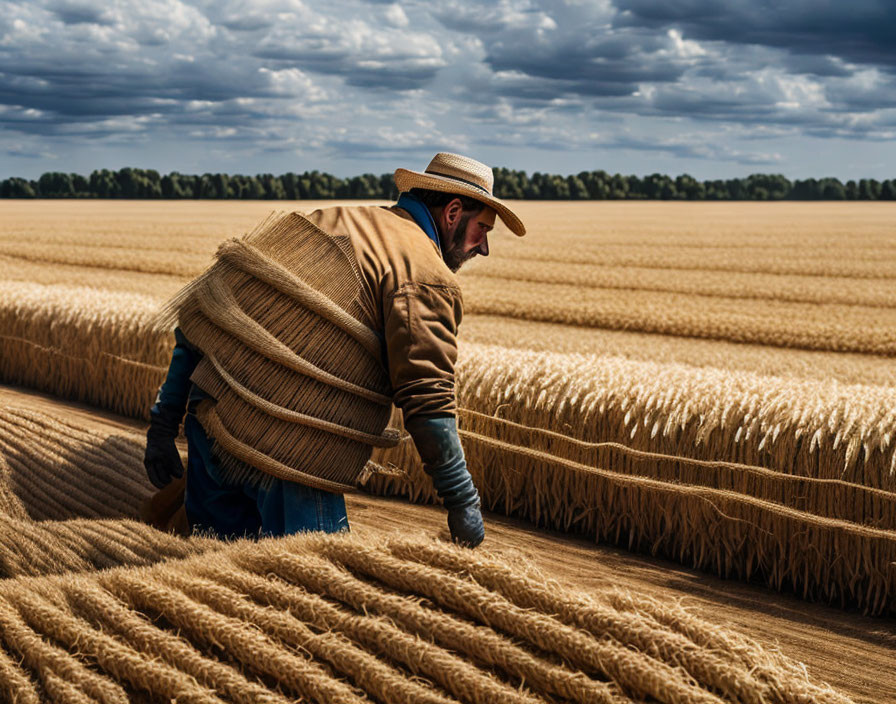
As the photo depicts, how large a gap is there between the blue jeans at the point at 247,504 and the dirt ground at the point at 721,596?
1.32 ft

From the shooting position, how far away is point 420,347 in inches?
99.3

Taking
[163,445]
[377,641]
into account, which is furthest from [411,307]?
[163,445]

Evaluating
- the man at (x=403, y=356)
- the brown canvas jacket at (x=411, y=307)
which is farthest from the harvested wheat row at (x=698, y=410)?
the brown canvas jacket at (x=411, y=307)

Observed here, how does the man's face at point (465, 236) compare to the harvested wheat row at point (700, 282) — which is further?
the harvested wheat row at point (700, 282)

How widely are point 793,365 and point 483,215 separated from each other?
640cm

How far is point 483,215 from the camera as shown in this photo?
9.55 ft

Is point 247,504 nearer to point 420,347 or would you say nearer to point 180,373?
point 180,373

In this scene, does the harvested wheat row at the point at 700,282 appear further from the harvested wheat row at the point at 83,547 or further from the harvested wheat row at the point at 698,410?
the harvested wheat row at the point at 83,547

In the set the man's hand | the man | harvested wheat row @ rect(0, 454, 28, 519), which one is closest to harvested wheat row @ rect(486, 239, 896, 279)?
the man

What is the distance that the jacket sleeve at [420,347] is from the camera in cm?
252

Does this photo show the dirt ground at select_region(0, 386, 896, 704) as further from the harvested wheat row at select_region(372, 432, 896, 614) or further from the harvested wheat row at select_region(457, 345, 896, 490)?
the harvested wheat row at select_region(457, 345, 896, 490)

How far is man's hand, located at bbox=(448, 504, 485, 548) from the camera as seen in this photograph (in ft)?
8.38

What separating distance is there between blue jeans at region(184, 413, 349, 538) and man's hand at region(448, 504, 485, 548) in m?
0.41

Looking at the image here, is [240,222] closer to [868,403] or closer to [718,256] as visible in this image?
[718,256]
